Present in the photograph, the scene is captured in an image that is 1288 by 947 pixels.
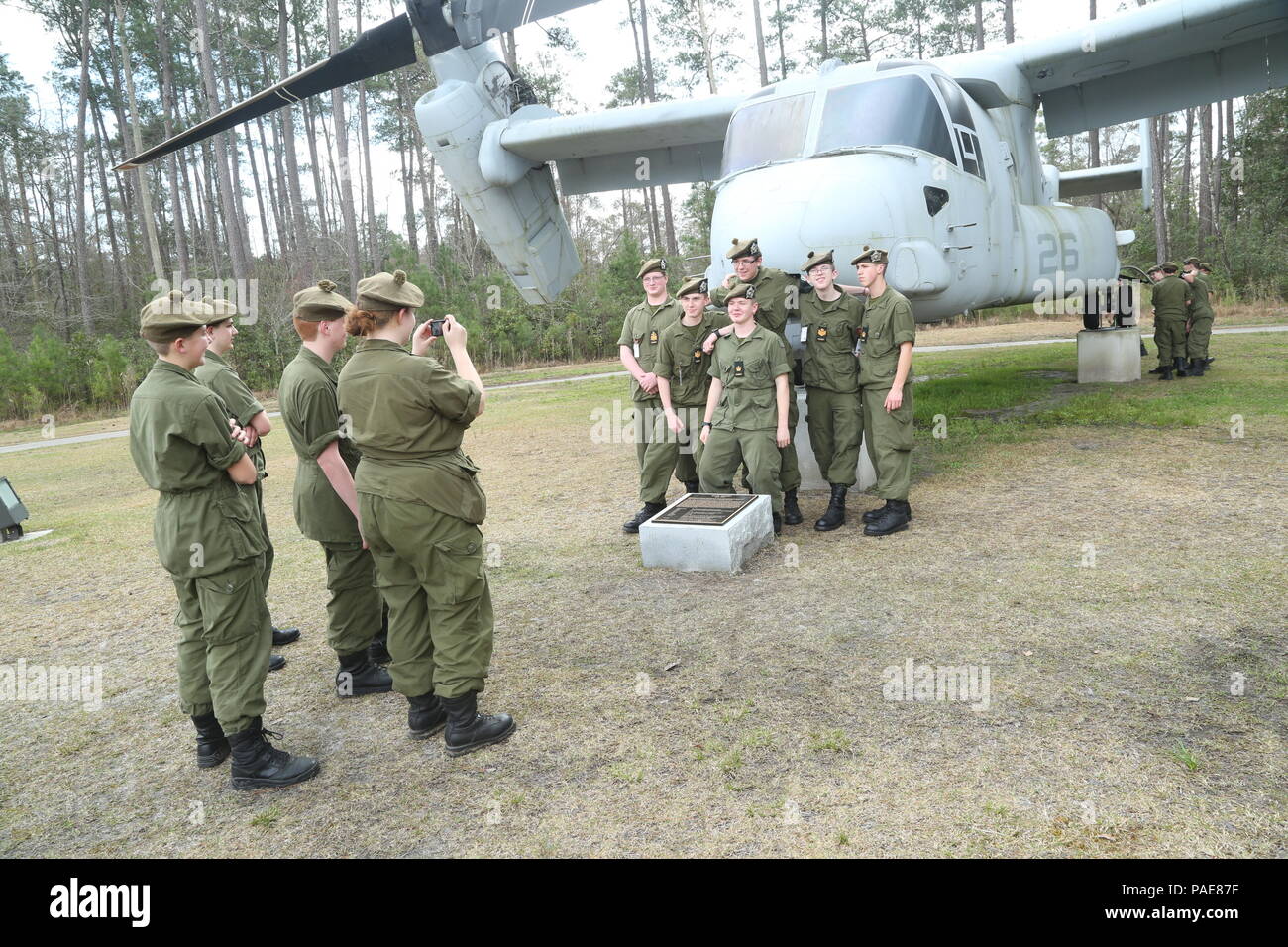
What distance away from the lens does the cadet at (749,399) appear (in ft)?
17.5

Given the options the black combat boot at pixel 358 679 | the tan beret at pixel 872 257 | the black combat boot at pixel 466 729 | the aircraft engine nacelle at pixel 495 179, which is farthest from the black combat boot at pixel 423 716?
the aircraft engine nacelle at pixel 495 179

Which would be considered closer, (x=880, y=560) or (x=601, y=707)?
(x=601, y=707)

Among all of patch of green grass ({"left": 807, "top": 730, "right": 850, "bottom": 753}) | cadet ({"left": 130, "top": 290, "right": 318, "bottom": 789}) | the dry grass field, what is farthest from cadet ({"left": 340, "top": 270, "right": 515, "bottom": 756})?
patch of green grass ({"left": 807, "top": 730, "right": 850, "bottom": 753})

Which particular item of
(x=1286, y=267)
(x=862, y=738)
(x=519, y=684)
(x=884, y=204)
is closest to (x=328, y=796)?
(x=519, y=684)

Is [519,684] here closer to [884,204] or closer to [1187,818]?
[1187,818]

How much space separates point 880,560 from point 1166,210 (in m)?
28.4

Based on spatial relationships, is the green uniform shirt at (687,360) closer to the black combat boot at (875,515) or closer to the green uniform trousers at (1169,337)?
the black combat boot at (875,515)

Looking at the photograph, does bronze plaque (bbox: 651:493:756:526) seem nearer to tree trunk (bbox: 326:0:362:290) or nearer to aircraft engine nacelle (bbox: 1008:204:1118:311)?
aircraft engine nacelle (bbox: 1008:204:1118:311)

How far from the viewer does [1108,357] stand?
10.8 meters

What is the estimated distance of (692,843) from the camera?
246cm

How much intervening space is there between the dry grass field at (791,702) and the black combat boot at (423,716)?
93 mm

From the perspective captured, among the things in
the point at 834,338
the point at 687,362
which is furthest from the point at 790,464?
the point at 687,362

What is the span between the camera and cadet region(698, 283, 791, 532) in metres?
5.32

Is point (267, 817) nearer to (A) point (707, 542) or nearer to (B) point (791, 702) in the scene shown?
(B) point (791, 702)
